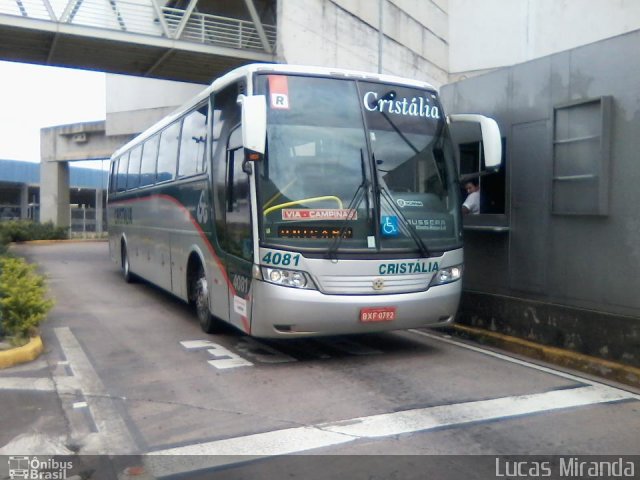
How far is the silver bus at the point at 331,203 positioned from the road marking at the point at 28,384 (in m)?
2.15

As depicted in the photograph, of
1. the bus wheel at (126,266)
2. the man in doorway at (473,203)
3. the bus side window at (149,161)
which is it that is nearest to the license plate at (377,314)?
the man in doorway at (473,203)

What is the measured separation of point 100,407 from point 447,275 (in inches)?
162

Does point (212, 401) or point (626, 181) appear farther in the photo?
point (626, 181)

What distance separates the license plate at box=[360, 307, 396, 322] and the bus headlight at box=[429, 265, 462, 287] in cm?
66

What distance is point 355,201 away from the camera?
7562 mm

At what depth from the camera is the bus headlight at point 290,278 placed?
24.3 feet

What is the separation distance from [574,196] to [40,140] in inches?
1432

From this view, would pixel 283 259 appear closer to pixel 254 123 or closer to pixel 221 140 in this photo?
pixel 254 123

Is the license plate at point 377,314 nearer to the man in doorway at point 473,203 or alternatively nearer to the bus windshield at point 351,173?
the bus windshield at point 351,173

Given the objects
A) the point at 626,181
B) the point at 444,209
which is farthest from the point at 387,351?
the point at 626,181

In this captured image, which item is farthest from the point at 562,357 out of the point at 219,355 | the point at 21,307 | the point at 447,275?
the point at 21,307

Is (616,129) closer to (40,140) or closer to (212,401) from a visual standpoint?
(212,401)

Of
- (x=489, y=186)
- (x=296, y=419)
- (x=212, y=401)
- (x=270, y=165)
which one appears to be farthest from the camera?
(x=489, y=186)

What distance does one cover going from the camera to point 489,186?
1089 centimetres
